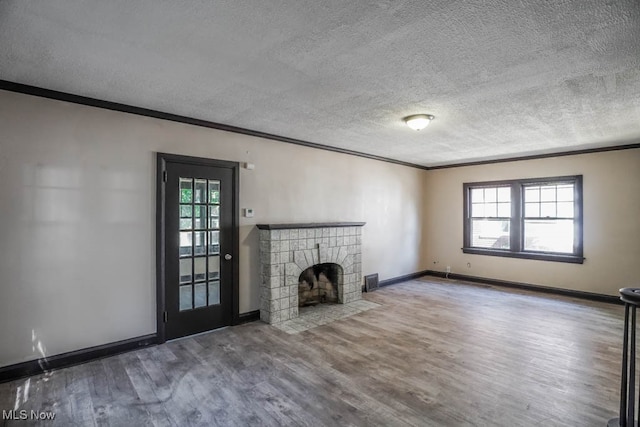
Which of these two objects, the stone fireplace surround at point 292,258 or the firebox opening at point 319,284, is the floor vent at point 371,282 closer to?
the stone fireplace surround at point 292,258

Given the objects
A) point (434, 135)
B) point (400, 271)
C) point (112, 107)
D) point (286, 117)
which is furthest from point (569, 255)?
point (112, 107)

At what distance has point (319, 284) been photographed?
221 inches

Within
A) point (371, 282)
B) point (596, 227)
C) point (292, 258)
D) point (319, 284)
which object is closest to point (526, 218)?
point (596, 227)

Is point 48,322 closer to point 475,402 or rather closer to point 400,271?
point 475,402

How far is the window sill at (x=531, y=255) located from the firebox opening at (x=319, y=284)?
343 cm

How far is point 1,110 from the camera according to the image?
280 cm

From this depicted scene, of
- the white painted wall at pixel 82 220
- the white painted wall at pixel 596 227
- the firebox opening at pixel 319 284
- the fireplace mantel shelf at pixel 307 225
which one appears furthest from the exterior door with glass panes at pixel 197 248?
the white painted wall at pixel 596 227

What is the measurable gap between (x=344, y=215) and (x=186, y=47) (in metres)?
3.98

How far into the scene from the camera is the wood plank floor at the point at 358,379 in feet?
7.77

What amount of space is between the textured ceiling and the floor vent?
3199 millimetres

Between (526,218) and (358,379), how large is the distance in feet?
17.4

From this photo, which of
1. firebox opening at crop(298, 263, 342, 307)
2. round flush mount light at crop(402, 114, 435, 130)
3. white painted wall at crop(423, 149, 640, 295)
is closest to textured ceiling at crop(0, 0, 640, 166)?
round flush mount light at crop(402, 114, 435, 130)

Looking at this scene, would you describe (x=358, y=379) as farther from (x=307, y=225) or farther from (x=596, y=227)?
(x=596, y=227)

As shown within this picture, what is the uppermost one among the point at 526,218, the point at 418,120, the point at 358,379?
the point at 418,120
